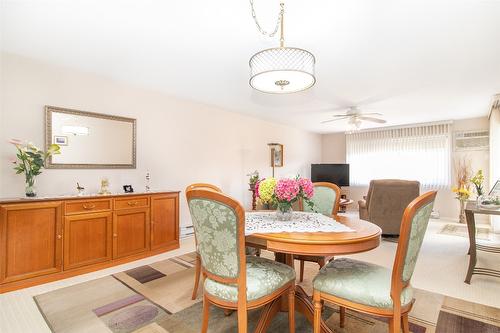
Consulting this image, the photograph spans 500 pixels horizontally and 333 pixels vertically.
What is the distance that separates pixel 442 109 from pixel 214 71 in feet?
15.5

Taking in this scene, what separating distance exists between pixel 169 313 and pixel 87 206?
1.63 metres

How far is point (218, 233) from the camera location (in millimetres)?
1448

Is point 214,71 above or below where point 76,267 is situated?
above

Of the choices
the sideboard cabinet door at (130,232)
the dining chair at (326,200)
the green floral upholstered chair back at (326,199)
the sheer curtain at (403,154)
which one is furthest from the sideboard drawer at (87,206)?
the sheer curtain at (403,154)

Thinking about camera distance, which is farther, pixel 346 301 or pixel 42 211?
pixel 42 211

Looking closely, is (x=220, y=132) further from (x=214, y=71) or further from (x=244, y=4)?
(x=244, y=4)

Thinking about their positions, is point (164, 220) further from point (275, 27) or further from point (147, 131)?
point (275, 27)

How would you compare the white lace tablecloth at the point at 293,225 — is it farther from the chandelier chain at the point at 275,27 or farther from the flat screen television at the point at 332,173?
the flat screen television at the point at 332,173

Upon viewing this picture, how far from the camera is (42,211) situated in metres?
2.62

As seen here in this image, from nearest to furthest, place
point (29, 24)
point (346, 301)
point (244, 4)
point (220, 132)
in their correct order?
point (346, 301) → point (244, 4) → point (29, 24) → point (220, 132)

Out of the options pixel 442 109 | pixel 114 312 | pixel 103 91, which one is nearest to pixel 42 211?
pixel 114 312

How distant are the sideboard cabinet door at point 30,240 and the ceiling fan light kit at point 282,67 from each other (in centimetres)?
250

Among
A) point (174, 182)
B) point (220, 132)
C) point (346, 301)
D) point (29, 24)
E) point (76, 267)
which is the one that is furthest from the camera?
point (220, 132)

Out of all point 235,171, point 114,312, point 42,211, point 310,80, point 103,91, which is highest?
point 103,91
